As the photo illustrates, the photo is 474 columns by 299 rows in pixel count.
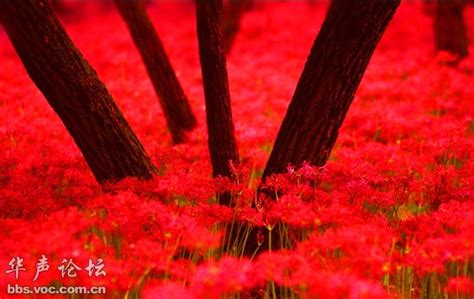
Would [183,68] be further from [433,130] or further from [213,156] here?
[213,156]

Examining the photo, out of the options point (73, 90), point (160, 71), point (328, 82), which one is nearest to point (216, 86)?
point (328, 82)

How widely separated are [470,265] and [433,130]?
238 cm

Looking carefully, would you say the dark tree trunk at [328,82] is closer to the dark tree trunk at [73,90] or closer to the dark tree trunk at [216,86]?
the dark tree trunk at [216,86]

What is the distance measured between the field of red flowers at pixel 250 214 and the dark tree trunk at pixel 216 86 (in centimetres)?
19

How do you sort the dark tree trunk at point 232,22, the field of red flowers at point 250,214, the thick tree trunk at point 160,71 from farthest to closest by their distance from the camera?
the dark tree trunk at point 232,22 < the thick tree trunk at point 160,71 < the field of red flowers at point 250,214

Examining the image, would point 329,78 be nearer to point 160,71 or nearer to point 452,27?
point 160,71

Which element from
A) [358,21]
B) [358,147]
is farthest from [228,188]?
[358,147]

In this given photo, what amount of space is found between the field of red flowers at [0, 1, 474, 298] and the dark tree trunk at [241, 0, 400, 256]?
0.17 metres

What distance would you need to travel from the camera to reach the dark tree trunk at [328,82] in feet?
11.1

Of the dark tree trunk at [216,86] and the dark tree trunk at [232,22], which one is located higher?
the dark tree trunk at [232,22]

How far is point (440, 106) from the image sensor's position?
22.4 feet

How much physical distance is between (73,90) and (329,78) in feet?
5.10

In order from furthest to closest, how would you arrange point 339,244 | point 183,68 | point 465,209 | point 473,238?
point 183,68 → point 465,209 → point 473,238 → point 339,244

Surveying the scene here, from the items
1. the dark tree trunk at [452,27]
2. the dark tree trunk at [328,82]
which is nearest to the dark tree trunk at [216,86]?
the dark tree trunk at [328,82]
